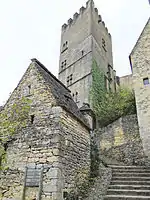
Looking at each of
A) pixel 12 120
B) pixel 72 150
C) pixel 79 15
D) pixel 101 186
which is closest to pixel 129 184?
pixel 101 186

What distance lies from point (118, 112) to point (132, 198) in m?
9.96

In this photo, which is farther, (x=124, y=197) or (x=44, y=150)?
(x=124, y=197)

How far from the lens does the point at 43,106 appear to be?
6043 millimetres

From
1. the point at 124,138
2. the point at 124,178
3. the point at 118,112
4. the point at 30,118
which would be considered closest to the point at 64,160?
the point at 30,118

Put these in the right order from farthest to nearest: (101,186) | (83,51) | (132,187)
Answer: (83,51) → (101,186) → (132,187)

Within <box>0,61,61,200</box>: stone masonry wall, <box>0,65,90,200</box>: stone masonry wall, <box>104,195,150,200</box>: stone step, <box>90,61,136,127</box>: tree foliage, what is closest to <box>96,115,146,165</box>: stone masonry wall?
<box>90,61,136,127</box>: tree foliage

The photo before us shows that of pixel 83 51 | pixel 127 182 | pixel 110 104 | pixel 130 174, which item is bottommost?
pixel 127 182

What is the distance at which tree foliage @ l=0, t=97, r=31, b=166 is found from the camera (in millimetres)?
6121

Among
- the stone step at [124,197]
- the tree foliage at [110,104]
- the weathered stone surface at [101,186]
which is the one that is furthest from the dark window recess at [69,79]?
the stone step at [124,197]

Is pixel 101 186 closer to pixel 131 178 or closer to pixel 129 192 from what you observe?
pixel 129 192

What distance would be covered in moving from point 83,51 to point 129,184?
17.7 metres

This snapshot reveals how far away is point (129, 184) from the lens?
21.0 feet

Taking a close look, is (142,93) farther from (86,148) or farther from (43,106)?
(43,106)

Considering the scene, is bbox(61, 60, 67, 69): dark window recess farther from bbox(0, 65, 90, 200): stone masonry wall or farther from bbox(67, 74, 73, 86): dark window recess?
bbox(0, 65, 90, 200): stone masonry wall
